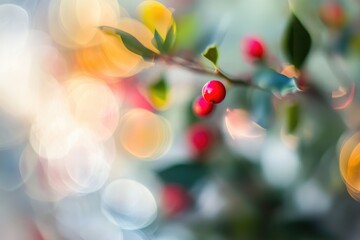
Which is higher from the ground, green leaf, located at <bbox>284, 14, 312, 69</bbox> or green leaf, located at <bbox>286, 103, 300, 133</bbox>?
green leaf, located at <bbox>284, 14, 312, 69</bbox>

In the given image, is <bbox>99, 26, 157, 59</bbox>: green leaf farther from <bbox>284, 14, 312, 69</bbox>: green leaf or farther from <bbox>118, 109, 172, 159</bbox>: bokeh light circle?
<bbox>118, 109, 172, 159</bbox>: bokeh light circle

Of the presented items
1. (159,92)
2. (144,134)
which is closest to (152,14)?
(159,92)

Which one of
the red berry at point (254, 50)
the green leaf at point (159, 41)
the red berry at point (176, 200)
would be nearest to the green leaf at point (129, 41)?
the green leaf at point (159, 41)

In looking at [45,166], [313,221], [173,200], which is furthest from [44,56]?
[313,221]

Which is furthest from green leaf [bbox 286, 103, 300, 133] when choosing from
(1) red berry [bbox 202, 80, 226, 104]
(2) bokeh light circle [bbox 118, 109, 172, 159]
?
(2) bokeh light circle [bbox 118, 109, 172, 159]

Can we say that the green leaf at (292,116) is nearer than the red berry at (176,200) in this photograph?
Yes

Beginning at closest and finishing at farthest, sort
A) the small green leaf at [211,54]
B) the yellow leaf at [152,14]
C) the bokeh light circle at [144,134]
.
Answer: the small green leaf at [211,54] → the yellow leaf at [152,14] → the bokeh light circle at [144,134]

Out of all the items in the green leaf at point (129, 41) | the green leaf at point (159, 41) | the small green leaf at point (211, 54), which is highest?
the small green leaf at point (211, 54)

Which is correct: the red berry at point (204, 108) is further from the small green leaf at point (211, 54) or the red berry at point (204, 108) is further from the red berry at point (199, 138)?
the red berry at point (199, 138)
